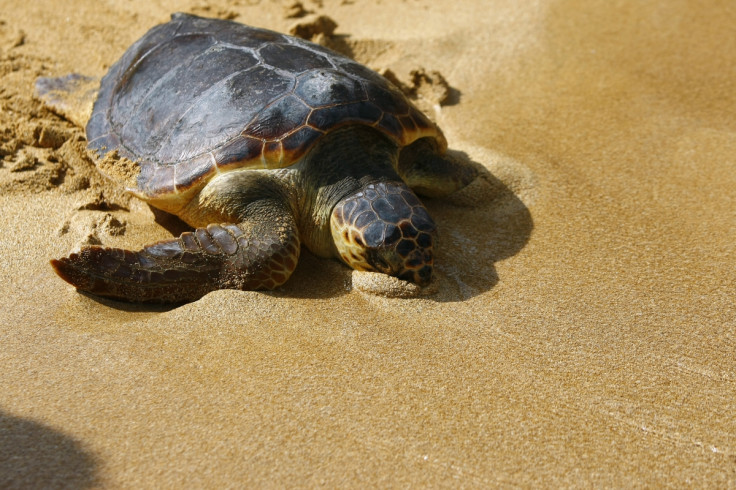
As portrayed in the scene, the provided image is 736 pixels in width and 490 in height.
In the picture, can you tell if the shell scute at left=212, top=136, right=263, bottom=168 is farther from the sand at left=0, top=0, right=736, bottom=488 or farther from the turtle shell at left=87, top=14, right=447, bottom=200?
the sand at left=0, top=0, right=736, bottom=488

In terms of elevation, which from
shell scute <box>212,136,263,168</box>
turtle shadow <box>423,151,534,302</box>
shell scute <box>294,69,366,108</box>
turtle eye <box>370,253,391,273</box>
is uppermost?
shell scute <box>294,69,366,108</box>

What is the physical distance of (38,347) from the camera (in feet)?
7.34

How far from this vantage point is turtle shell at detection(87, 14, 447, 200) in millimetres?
2805

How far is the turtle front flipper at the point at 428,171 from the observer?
3.24 metres

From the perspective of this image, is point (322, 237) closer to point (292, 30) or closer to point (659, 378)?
point (659, 378)

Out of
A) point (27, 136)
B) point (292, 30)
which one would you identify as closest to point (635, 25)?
point (292, 30)

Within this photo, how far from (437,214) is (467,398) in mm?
1353

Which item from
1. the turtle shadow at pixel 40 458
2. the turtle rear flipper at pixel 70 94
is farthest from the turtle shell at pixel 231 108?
the turtle shadow at pixel 40 458

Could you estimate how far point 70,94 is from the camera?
12.9ft

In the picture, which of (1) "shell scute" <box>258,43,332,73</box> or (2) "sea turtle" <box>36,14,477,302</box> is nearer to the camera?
(2) "sea turtle" <box>36,14,477,302</box>

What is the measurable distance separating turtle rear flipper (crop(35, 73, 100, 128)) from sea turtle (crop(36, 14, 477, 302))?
0.49 metres

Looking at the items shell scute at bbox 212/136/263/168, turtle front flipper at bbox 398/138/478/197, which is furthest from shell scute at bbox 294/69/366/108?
turtle front flipper at bbox 398/138/478/197

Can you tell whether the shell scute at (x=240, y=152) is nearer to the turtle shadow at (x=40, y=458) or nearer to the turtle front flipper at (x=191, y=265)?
the turtle front flipper at (x=191, y=265)

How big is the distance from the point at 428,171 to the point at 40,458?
222 cm
